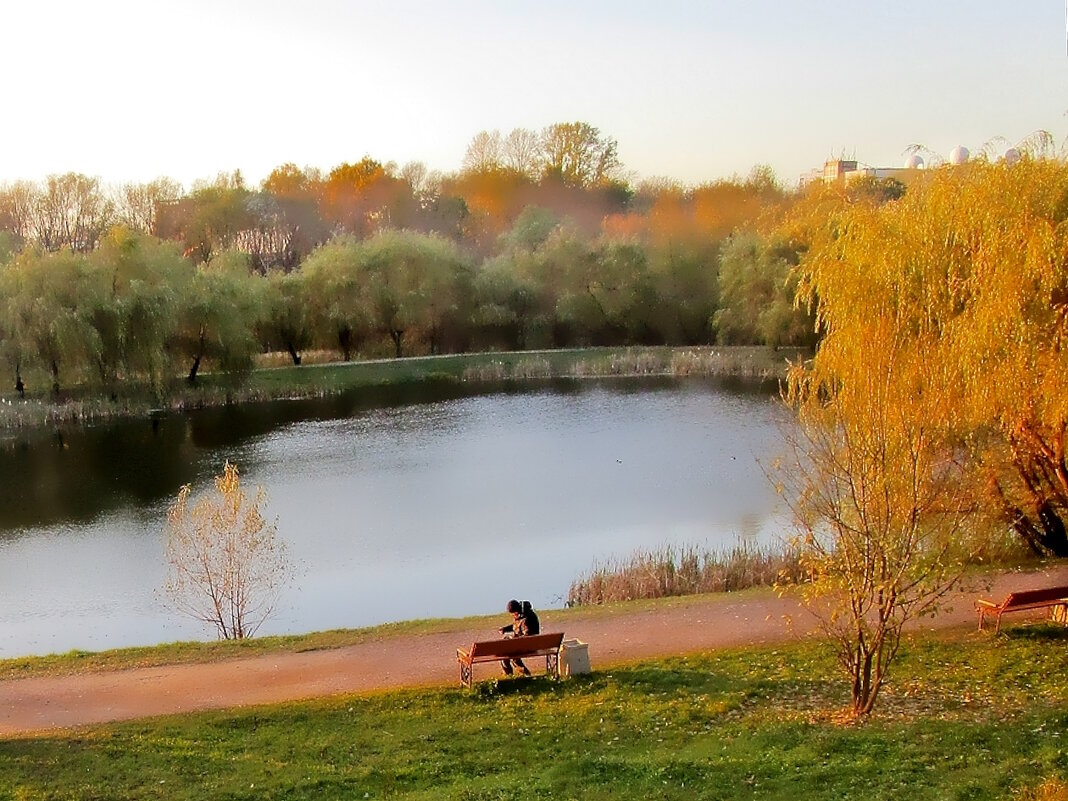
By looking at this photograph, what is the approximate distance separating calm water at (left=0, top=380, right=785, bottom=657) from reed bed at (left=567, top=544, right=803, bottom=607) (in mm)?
725

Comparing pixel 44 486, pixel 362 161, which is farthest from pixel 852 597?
pixel 362 161

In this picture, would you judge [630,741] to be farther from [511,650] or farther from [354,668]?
[354,668]

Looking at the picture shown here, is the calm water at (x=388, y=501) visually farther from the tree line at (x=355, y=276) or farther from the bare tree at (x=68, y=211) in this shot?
the bare tree at (x=68, y=211)

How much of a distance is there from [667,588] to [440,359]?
3427 centimetres

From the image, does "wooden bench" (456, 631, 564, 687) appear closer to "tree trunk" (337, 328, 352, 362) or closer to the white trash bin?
the white trash bin

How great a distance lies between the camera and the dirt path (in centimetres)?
1017

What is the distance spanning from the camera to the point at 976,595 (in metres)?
12.8

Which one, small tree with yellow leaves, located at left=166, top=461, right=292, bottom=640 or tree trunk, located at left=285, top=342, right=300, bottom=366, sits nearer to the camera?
small tree with yellow leaves, located at left=166, top=461, right=292, bottom=640

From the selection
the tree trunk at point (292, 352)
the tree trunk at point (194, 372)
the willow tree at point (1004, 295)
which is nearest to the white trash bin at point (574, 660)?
the willow tree at point (1004, 295)

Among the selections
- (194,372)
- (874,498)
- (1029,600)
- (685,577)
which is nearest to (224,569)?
(685,577)

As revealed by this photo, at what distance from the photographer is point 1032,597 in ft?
34.9

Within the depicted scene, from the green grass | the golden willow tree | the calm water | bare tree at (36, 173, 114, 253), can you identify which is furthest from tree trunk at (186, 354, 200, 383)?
the green grass

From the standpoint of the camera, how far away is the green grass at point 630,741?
7.27 m

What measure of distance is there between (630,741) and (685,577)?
757cm
